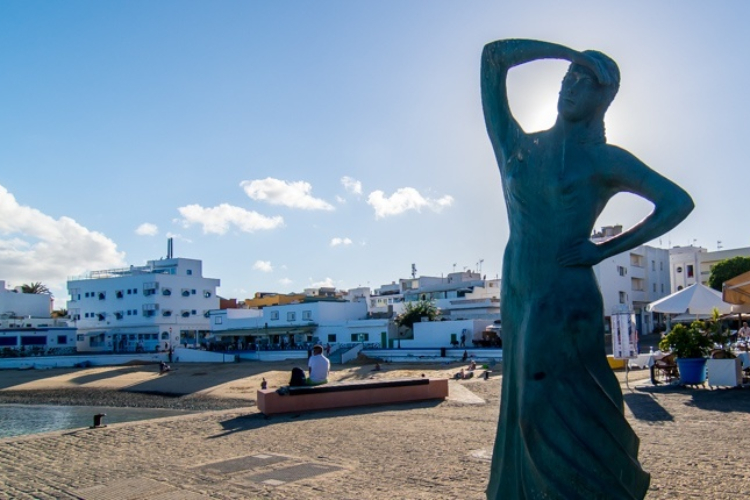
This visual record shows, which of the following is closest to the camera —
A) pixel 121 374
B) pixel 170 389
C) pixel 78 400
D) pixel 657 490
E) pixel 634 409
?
pixel 657 490

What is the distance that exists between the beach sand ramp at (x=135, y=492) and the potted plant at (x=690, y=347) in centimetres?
1099

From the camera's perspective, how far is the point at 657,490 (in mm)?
5668

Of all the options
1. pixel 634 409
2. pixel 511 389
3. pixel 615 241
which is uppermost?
pixel 615 241

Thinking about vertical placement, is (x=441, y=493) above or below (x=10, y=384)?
above

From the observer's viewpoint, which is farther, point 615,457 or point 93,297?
point 93,297

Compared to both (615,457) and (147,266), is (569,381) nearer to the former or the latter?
(615,457)

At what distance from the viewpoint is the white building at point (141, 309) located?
196 ft

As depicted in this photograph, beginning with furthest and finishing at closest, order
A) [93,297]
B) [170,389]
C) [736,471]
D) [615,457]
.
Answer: [93,297] → [170,389] → [736,471] → [615,457]

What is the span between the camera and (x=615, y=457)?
279 cm

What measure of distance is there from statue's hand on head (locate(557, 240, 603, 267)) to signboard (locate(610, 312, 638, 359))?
15.8 m

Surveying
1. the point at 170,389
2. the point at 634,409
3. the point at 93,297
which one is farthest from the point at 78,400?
the point at 93,297

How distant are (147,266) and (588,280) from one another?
231 feet

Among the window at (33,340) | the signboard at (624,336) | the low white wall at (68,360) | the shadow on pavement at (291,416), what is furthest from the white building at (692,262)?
the window at (33,340)

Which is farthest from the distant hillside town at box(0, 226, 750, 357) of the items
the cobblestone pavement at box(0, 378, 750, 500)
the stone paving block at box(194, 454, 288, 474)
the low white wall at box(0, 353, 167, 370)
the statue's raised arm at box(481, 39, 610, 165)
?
the statue's raised arm at box(481, 39, 610, 165)
